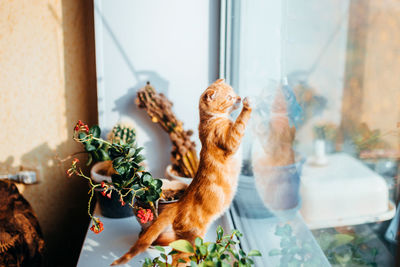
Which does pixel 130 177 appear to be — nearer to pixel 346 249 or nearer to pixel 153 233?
pixel 153 233

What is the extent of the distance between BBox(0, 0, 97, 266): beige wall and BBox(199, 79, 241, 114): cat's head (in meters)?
0.84

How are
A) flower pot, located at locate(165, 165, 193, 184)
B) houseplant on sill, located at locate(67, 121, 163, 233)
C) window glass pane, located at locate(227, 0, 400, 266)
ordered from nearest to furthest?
window glass pane, located at locate(227, 0, 400, 266) < houseplant on sill, located at locate(67, 121, 163, 233) < flower pot, located at locate(165, 165, 193, 184)

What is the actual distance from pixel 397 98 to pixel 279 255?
56cm

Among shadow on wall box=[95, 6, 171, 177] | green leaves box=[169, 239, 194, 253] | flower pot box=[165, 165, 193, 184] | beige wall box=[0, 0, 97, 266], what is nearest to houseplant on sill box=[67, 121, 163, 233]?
green leaves box=[169, 239, 194, 253]

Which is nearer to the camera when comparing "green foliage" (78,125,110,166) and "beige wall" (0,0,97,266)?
"green foliage" (78,125,110,166)

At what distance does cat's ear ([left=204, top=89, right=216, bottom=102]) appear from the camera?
800 millimetres

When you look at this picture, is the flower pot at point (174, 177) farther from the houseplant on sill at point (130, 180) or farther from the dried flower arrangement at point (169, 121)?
the houseplant on sill at point (130, 180)

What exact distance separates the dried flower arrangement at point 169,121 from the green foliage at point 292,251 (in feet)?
1.52

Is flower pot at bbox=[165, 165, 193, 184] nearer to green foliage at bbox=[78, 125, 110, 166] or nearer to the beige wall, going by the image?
green foliage at bbox=[78, 125, 110, 166]

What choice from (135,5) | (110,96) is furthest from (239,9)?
(110,96)

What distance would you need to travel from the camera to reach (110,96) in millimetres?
1363

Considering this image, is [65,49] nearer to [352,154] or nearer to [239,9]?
[239,9]

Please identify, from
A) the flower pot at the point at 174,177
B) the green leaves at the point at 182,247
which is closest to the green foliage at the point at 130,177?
the green leaves at the point at 182,247

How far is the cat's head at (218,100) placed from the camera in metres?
0.80
